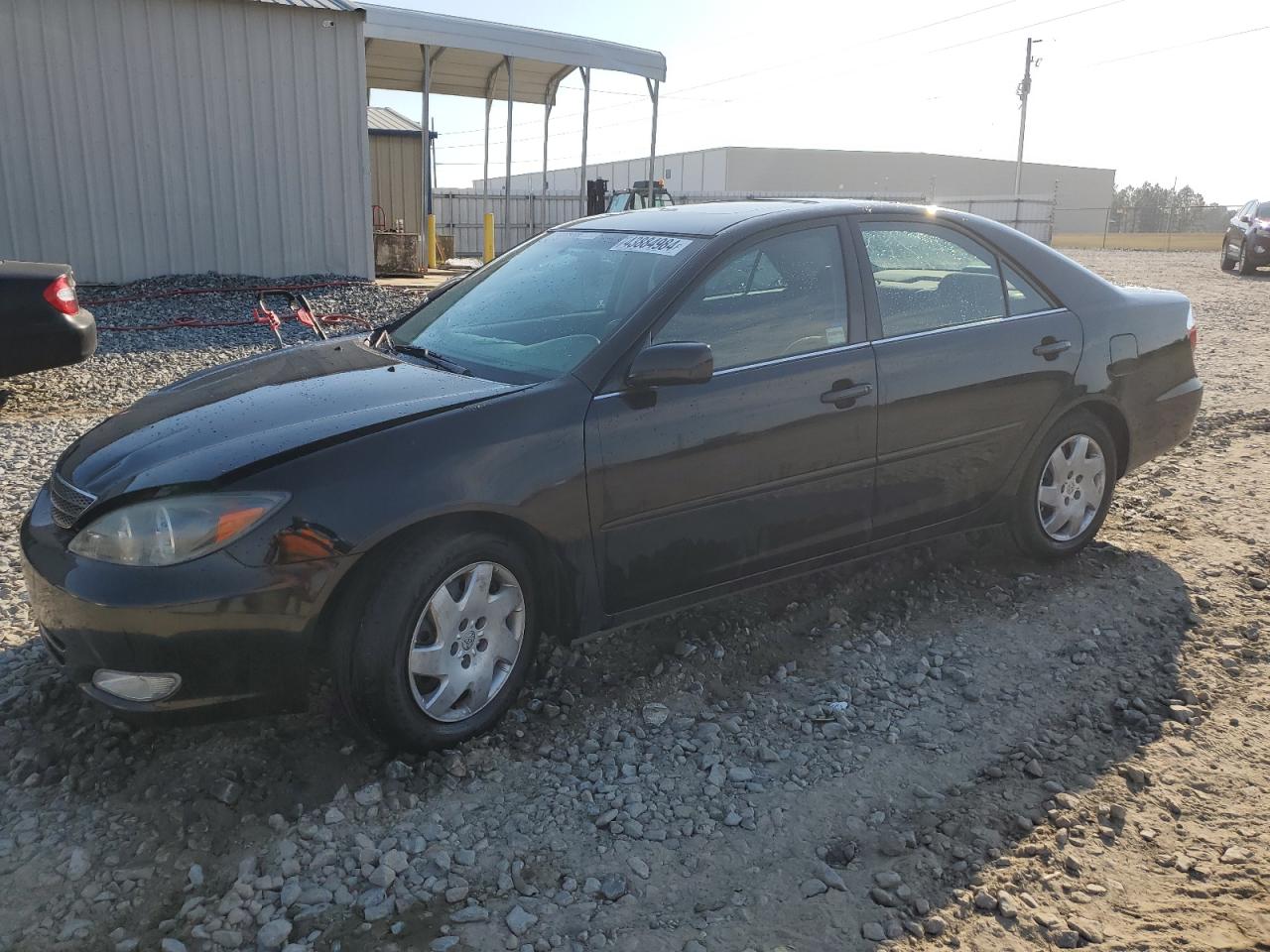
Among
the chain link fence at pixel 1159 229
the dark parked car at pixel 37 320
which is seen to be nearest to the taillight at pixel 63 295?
the dark parked car at pixel 37 320

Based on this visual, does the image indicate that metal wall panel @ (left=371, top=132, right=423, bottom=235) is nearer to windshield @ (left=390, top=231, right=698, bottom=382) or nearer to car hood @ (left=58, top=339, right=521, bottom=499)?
windshield @ (left=390, top=231, right=698, bottom=382)

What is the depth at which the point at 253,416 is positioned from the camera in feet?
10.4

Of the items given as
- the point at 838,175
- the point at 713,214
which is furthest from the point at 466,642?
the point at 838,175

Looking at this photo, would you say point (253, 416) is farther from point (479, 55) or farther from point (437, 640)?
point (479, 55)

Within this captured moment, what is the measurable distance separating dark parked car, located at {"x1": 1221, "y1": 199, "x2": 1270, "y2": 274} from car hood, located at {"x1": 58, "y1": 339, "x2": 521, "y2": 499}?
22.0m

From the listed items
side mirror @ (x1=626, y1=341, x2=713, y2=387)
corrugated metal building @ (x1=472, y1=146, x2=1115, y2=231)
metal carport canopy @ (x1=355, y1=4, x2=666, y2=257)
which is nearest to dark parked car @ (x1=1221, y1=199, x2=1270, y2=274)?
metal carport canopy @ (x1=355, y1=4, x2=666, y2=257)

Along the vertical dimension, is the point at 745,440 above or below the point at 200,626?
above

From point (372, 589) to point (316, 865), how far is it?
0.73m

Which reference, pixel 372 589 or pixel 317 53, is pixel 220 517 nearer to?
pixel 372 589

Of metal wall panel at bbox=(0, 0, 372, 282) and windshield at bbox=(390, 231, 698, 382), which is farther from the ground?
metal wall panel at bbox=(0, 0, 372, 282)

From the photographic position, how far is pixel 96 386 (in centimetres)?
812

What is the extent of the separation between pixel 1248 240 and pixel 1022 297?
20191mm

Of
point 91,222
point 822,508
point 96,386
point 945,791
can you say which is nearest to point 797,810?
point 945,791

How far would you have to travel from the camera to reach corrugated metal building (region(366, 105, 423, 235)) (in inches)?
877
